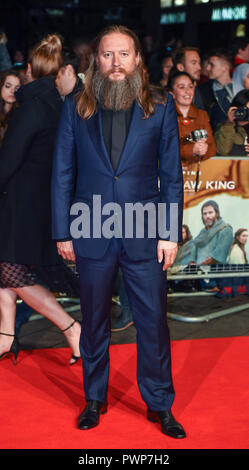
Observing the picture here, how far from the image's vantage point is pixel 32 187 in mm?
3650

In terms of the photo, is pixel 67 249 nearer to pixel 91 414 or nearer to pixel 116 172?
pixel 116 172

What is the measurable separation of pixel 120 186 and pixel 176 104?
248 cm

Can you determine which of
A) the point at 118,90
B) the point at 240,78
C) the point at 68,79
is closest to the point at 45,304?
the point at 118,90

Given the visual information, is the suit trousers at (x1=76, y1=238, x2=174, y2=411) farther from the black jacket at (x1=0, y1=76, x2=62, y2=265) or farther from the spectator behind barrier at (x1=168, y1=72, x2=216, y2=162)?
the spectator behind barrier at (x1=168, y1=72, x2=216, y2=162)

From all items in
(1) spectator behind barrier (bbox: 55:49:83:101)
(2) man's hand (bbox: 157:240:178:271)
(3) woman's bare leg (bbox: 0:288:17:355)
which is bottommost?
(3) woman's bare leg (bbox: 0:288:17:355)

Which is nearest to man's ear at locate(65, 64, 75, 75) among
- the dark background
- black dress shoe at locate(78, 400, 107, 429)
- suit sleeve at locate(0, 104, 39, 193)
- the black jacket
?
the black jacket

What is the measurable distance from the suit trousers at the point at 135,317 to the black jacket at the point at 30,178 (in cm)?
71

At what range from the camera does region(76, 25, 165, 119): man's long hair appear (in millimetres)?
2896

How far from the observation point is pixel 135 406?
332 centimetres

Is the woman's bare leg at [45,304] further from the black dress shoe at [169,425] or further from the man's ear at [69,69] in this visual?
the man's ear at [69,69]

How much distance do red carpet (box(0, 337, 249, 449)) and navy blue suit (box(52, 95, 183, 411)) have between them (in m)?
0.22

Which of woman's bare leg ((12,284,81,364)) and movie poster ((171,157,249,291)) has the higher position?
movie poster ((171,157,249,291))

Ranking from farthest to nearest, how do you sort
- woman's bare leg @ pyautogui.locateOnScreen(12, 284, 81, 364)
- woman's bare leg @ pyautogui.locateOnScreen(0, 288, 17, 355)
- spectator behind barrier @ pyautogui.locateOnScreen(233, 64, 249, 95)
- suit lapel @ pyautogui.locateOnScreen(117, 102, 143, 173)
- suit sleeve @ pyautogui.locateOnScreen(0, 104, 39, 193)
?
spectator behind barrier @ pyautogui.locateOnScreen(233, 64, 249, 95) → woman's bare leg @ pyautogui.locateOnScreen(0, 288, 17, 355) → woman's bare leg @ pyautogui.locateOnScreen(12, 284, 81, 364) → suit sleeve @ pyautogui.locateOnScreen(0, 104, 39, 193) → suit lapel @ pyautogui.locateOnScreen(117, 102, 143, 173)

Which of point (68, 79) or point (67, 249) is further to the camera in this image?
point (68, 79)
